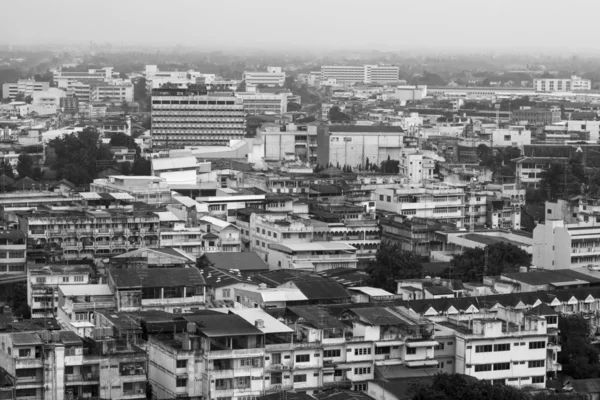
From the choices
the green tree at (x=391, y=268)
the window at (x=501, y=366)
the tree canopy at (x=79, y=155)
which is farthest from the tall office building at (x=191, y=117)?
the window at (x=501, y=366)

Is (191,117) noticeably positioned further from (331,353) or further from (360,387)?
(360,387)

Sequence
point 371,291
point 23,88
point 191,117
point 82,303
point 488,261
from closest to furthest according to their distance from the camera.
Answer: point 82,303
point 371,291
point 488,261
point 191,117
point 23,88

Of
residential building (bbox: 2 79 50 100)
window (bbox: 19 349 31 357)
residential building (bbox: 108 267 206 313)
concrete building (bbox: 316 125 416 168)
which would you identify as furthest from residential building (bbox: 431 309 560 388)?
residential building (bbox: 2 79 50 100)

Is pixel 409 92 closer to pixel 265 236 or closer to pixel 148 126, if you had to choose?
A: pixel 148 126

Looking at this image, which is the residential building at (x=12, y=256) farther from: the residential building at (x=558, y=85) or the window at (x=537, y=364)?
the residential building at (x=558, y=85)

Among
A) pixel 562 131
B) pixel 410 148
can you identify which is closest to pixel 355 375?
pixel 410 148

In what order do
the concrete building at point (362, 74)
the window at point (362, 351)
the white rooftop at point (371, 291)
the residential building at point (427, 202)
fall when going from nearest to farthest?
the window at point (362, 351)
the white rooftop at point (371, 291)
the residential building at point (427, 202)
the concrete building at point (362, 74)

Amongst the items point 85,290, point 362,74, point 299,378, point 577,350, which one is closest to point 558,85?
point 362,74
